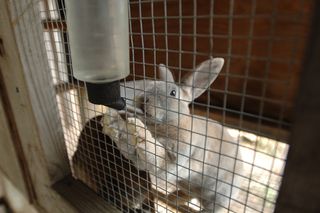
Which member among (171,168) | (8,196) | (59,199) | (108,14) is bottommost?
(8,196)

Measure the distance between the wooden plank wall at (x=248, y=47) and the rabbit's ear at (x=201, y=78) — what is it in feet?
0.09

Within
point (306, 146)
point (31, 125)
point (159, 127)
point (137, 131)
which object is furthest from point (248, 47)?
point (31, 125)

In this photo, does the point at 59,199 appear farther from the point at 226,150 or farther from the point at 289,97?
the point at 289,97

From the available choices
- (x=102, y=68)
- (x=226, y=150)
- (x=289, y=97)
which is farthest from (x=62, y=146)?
(x=289, y=97)

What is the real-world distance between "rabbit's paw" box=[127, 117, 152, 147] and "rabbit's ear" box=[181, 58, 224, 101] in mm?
148

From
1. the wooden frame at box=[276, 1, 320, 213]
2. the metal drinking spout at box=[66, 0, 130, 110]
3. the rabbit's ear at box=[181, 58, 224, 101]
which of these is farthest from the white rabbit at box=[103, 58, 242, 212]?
the wooden frame at box=[276, 1, 320, 213]

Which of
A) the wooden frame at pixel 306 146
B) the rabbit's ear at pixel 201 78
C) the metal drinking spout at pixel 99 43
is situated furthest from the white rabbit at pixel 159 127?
the wooden frame at pixel 306 146

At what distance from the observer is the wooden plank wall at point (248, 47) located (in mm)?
363

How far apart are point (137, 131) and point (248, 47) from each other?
1.28 feet

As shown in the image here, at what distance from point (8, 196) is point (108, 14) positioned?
1.35 metres

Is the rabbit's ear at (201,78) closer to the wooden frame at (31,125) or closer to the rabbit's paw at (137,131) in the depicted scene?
the rabbit's paw at (137,131)

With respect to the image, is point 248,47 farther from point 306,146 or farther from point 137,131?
point 137,131

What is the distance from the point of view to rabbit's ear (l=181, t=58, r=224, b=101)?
2.09 feet

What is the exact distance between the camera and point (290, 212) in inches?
13.5
